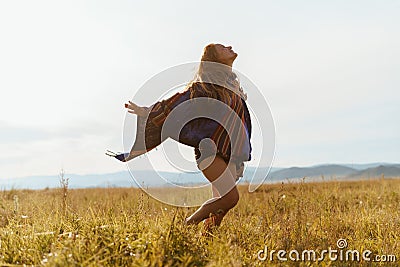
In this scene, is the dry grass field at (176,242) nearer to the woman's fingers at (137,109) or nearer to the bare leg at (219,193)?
the bare leg at (219,193)

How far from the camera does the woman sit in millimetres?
5109

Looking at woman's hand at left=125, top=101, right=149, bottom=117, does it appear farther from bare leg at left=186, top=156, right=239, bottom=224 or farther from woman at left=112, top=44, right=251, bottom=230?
bare leg at left=186, top=156, right=239, bottom=224

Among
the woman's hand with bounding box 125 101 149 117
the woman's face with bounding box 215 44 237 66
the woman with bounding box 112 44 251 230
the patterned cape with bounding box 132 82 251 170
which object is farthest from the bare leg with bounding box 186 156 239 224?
the woman's face with bounding box 215 44 237 66

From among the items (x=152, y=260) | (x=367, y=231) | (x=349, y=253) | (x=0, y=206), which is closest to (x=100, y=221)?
(x=152, y=260)

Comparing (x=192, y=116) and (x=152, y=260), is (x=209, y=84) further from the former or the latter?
(x=152, y=260)

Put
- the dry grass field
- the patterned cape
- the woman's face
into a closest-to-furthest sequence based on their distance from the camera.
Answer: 1. the dry grass field
2. the patterned cape
3. the woman's face

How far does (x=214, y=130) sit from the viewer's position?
521 cm

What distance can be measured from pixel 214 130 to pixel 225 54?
917 mm

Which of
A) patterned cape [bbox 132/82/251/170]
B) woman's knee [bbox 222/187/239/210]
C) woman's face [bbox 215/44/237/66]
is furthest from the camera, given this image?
woman's face [bbox 215/44/237/66]

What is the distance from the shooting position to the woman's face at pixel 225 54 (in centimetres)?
547

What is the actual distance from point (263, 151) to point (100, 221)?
2040 mm

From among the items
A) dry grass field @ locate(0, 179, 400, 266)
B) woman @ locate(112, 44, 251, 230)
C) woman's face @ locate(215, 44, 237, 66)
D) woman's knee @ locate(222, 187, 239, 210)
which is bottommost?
dry grass field @ locate(0, 179, 400, 266)

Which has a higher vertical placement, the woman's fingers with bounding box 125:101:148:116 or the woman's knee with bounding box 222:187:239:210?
the woman's fingers with bounding box 125:101:148:116


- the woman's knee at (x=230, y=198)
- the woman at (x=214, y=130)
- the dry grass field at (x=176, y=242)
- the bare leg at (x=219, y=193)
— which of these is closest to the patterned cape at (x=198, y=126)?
the woman at (x=214, y=130)
